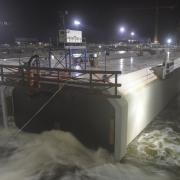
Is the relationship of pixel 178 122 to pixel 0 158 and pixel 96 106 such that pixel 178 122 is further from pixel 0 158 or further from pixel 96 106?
pixel 0 158

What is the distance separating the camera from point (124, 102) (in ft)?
30.1

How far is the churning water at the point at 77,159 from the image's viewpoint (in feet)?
28.4

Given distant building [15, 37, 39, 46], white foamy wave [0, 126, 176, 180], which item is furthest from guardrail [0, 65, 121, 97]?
distant building [15, 37, 39, 46]

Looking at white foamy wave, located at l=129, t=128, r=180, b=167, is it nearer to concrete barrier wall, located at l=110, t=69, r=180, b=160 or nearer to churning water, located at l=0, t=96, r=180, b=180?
churning water, located at l=0, t=96, r=180, b=180

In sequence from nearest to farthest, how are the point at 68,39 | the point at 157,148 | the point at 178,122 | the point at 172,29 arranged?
1. the point at 157,148
2. the point at 178,122
3. the point at 68,39
4. the point at 172,29

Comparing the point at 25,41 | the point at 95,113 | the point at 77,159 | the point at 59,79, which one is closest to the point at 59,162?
the point at 77,159

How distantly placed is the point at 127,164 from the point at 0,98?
743cm

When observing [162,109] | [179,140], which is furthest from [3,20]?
[179,140]

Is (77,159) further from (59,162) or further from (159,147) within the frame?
(159,147)

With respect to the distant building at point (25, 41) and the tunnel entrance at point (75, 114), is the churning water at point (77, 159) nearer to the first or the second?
the tunnel entrance at point (75, 114)

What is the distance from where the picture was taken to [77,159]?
9.65 meters

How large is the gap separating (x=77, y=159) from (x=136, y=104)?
360 cm

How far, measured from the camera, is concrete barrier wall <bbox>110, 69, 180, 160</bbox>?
9070mm

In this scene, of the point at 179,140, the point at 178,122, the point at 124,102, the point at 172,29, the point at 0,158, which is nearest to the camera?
the point at 124,102
